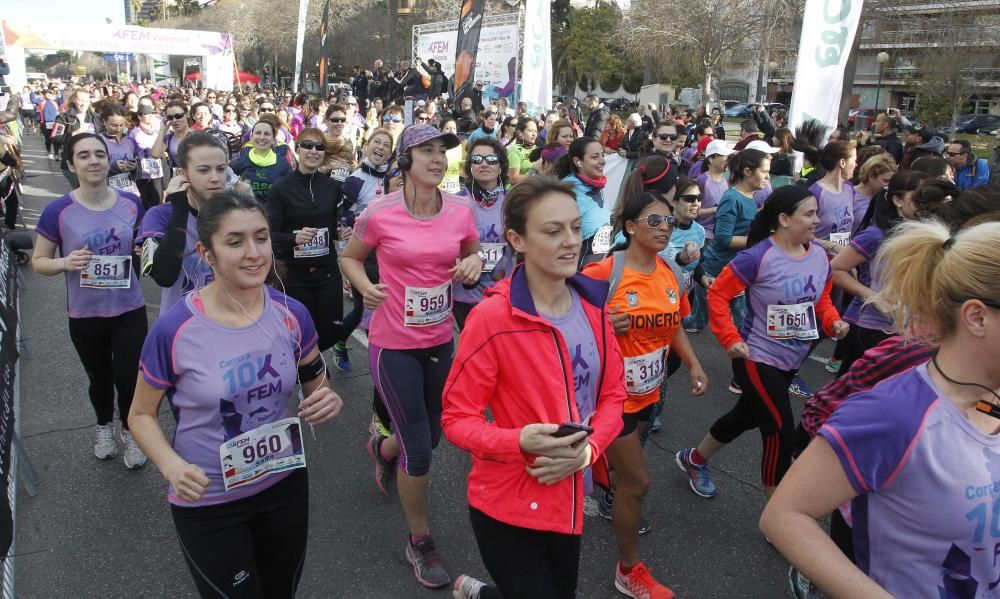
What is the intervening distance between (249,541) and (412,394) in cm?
115

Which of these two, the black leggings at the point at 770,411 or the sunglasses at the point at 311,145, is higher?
the sunglasses at the point at 311,145

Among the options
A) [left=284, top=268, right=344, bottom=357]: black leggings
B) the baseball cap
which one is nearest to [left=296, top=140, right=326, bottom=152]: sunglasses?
[left=284, top=268, right=344, bottom=357]: black leggings

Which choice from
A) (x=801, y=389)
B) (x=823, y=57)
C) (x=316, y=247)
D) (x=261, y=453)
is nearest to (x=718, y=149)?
(x=823, y=57)

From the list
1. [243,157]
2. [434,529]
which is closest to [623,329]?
[434,529]

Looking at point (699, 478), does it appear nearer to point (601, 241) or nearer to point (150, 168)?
point (601, 241)

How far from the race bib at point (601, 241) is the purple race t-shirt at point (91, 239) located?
3.16 m

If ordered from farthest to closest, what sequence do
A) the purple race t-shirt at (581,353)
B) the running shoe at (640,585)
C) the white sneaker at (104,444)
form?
the white sneaker at (104,444)
the running shoe at (640,585)
the purple race t-shirt at (581,353)

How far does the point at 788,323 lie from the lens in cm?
372

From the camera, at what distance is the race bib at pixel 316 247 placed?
15.9ft

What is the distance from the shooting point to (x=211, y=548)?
2.25 m

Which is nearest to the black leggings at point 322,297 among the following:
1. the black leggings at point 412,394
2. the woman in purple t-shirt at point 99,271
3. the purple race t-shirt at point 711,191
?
the woman in purple t-shirt at point 99,271

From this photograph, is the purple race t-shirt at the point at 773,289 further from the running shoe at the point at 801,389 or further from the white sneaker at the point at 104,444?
the white sneaker at the point at 104,444

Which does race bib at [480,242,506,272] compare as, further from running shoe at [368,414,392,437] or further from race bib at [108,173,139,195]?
race bib at [108,173,139,195]

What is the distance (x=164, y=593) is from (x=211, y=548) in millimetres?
1315
